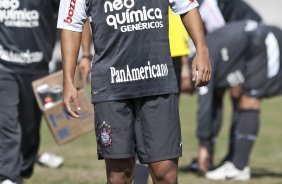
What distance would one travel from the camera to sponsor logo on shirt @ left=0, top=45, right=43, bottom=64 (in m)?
8.16

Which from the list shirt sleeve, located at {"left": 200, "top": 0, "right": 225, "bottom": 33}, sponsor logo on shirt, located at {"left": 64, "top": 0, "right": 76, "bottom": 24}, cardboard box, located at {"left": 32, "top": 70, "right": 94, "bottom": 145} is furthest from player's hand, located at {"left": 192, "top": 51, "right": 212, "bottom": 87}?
shirt sleeve, located at {"left": 200, "top": 0, "right": 225, "bottom": 33}

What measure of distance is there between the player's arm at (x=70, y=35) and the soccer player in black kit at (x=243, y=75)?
3.64 m

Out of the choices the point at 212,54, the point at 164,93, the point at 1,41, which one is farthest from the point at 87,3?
the point at 212,54

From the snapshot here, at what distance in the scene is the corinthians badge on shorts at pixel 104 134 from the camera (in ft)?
19.7

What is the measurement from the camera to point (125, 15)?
5973 mm

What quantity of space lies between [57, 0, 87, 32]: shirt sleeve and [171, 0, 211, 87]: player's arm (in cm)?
58

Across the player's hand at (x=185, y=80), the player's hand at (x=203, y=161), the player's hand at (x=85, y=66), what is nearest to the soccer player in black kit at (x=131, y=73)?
the player's hand at (x=85, y=66)

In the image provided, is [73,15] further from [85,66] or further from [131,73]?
[85,66]

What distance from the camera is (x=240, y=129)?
9625 millimetres

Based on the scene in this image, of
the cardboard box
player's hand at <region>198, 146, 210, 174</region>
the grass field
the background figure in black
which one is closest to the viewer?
the cardboard box

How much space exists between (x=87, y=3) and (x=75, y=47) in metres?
0.29

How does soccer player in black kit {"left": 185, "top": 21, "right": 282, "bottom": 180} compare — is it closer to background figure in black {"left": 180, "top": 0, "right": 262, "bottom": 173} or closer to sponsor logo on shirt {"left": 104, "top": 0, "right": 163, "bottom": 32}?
background figure in black {"left": 180, "top": 0, "right": 262, "bottom": 173}

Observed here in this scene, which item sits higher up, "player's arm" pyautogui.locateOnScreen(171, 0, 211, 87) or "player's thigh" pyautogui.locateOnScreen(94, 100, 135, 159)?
"player's arm" pyautogui.locateOnScreen(171, 0, 211, 87)

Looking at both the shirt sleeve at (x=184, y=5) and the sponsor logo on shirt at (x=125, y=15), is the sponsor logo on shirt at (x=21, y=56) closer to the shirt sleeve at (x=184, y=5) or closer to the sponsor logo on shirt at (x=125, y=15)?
the sponsor logo on shirt at (x=125, y=15)
